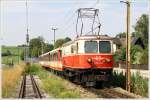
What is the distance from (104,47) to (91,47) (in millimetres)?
654

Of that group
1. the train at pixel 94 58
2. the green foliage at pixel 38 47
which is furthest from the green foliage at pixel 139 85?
the green foliage at pixel 38 47

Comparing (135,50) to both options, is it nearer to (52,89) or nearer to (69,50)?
(69,50)

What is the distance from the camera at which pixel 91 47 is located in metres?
23.3

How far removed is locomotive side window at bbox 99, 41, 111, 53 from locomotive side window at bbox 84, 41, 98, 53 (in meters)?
0.24

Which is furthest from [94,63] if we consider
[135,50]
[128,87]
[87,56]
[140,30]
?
[140,30]

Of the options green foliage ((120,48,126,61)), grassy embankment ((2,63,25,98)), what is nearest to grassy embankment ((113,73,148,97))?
grassy embankment ((2,63,25,98))

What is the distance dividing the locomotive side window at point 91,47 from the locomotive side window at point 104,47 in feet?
0.77

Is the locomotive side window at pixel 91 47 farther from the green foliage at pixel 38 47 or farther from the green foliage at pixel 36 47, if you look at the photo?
the green foliage at pixel 36 47

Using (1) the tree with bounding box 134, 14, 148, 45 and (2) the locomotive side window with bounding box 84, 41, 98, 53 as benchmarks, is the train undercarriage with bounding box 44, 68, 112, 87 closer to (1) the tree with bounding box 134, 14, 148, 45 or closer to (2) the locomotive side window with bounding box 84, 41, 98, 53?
(2) the locomotive side window with bounding box 84, 41, 98, 53

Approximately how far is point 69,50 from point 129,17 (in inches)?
208

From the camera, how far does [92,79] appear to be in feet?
76.7

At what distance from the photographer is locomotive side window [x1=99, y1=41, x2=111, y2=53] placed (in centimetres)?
2320

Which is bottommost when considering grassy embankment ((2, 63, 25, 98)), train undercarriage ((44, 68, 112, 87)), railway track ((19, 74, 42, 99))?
railway track ((19, 74, 42, 99))

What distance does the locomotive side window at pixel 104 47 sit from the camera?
23203mm
